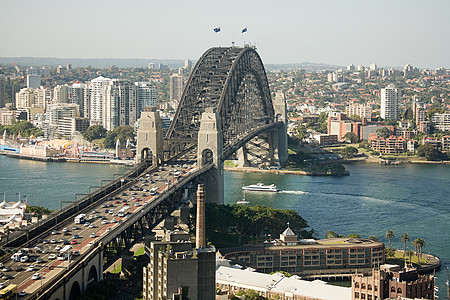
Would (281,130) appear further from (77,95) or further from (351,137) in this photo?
(77,95)

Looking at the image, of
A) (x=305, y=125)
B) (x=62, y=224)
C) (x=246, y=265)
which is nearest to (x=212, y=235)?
(x=246, y=265)

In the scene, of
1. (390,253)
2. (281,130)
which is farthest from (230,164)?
(390,253)

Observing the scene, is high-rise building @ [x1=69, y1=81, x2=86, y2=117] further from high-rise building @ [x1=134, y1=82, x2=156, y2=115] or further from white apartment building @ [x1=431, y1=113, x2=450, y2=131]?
white apartment building @ [x1=431, y1=113, x2=450, y2=131]

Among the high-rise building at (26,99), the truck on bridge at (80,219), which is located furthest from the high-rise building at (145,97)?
the truck on bridge at (80,219)

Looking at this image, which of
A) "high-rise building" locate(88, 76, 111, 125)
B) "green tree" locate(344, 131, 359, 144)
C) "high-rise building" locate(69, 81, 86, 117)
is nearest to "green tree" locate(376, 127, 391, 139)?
"green tree" locate(344, 131, 359, 144)

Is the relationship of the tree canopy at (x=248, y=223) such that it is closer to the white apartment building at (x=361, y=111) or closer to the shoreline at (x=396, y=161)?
the shoreline at (x=396, y=161)

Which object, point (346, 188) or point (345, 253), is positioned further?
point (346, 188)

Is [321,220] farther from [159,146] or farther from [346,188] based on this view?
[346,188]
